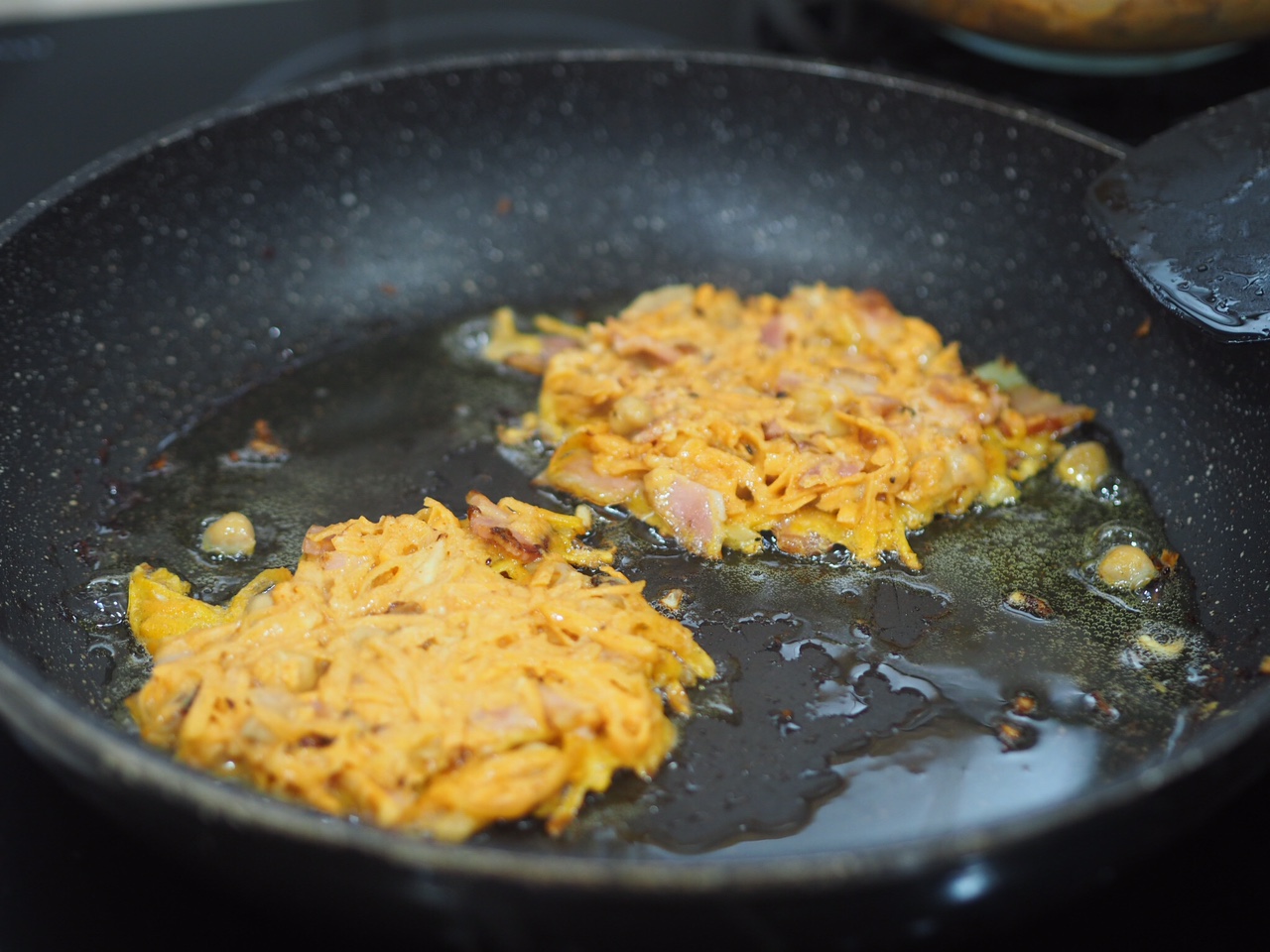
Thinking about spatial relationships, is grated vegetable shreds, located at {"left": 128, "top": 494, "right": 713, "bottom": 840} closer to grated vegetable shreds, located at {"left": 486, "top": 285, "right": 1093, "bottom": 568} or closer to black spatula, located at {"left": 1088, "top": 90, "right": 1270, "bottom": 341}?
grated vegetable shreds, located at {"left": 486, "top": 285, "right": 1093, "bottom": 568}

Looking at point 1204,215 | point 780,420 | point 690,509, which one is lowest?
point 690,509

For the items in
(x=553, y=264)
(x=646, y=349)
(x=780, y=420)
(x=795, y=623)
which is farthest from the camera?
(x=553, y=264)

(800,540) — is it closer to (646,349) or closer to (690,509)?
(690,509)

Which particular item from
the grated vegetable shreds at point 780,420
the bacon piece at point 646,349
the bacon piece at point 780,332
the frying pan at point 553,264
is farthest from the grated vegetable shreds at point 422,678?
the bacon piece at point 780,332

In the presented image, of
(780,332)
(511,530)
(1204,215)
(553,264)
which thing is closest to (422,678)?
(511,530)

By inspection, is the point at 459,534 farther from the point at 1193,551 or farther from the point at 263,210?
the point at 1193,551

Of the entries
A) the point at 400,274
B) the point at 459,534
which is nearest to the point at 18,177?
the point at 400,274

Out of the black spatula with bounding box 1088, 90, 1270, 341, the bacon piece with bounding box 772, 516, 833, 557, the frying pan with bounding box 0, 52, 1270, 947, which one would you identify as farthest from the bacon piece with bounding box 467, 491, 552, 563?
the black spatula with bounding box 1088, 90, 1270, 341
